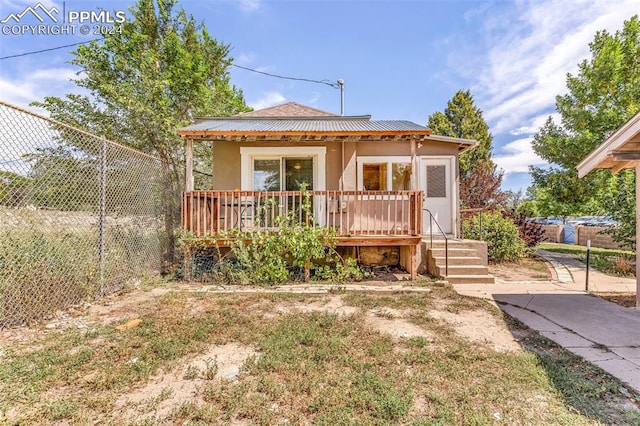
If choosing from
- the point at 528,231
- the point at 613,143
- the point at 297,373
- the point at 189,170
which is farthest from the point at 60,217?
the point at 528,231

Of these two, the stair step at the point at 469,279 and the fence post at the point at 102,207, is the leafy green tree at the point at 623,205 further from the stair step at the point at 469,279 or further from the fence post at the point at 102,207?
the fence post at the point at 102,207

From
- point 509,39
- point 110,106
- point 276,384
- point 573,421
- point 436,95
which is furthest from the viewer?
point 436,95

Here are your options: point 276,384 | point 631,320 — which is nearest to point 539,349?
point 631,320

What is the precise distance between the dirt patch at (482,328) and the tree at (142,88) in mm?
7143

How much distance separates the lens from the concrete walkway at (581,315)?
9.88 ft

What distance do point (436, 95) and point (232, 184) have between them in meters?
16.1

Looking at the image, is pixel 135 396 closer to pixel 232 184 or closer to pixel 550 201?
pixel 232 184

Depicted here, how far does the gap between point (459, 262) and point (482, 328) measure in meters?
3.12

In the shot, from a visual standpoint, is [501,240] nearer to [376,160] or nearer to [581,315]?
[376,160]

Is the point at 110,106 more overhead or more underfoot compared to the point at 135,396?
more overhead

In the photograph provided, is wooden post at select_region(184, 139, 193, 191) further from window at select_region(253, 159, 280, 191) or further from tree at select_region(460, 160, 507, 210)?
tree at select_region(460, 160, 507, 210)

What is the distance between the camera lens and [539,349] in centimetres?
319

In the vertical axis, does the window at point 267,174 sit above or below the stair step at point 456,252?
above

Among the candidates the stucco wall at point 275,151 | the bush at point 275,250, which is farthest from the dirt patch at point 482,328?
the stucco wall at point 275,151
